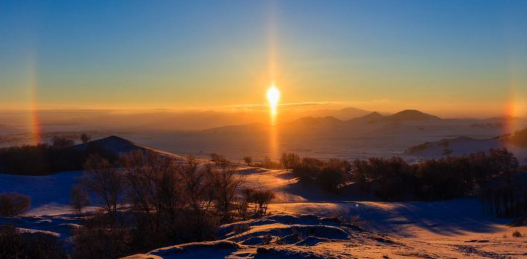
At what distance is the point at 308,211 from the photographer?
25.5 meters

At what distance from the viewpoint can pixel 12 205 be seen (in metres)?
24.9

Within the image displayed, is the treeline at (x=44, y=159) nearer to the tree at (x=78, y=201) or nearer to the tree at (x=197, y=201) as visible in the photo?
the tree at (x=78, y=201)

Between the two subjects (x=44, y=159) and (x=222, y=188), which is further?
(x=44, y=159)

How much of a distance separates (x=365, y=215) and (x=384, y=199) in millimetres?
11277

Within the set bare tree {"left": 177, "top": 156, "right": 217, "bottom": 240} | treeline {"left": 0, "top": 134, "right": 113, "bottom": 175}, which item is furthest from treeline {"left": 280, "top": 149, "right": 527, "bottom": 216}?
treeline {"left": 0, "top": 134, "right": 113, "bottom": 175}

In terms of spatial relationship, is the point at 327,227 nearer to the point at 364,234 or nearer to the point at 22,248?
the point at 364,234

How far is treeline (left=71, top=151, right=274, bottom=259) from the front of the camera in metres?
11.3

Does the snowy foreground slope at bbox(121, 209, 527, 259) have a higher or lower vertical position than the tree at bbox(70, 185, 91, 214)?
higher

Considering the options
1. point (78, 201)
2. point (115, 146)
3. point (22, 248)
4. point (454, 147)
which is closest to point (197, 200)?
point (22, 248)

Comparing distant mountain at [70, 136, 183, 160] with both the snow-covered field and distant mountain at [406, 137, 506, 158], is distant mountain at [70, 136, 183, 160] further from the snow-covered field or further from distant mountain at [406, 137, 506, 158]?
distant mountain at [406, 137, 506, 158]

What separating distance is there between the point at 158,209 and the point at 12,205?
1294cm

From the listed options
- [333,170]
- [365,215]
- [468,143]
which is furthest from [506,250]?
[468,143]

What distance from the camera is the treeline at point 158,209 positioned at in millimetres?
11312

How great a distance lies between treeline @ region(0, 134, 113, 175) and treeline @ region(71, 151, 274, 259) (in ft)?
75.9
